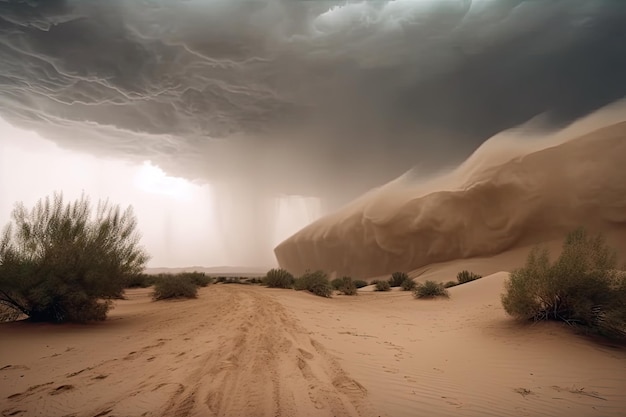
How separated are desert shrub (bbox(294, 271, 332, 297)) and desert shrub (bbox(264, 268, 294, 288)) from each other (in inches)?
193

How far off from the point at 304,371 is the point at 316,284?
15.9 metres

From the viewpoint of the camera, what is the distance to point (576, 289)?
6.88m

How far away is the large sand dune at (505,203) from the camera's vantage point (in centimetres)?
2569

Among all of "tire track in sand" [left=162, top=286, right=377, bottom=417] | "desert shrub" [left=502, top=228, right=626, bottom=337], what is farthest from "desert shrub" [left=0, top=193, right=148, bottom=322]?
"desert shrub" [left=502, top=228, right=626, bottom=337]

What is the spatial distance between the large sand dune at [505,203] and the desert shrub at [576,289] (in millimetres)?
23547

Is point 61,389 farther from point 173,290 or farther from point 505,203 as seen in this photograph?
point 505,203

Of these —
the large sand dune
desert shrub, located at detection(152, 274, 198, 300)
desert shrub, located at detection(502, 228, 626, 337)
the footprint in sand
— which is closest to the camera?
the footprint in sand

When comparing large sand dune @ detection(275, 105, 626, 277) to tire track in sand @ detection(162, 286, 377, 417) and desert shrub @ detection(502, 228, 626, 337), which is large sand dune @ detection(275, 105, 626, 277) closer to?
desert shrub @ detection(502, 228, 626, 337)

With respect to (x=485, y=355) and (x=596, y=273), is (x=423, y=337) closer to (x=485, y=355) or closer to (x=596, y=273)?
(x=485, y=355)

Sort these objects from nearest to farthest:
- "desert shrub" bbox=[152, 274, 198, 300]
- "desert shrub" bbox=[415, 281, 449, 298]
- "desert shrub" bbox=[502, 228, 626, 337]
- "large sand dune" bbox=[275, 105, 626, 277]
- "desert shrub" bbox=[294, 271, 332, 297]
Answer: "desert shrub" bbox=[502, 228, 626, 337]
"desert shrub" bbox=[415, 281, 449, 298]
"desert shrub" bbox=[152, 274, 198, 300]
"desert shrub" bbox=[294, 271, 332, 297]
"large sand dune" bbox=[275, 105, 626, 277]

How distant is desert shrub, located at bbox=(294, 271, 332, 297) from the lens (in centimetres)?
1995

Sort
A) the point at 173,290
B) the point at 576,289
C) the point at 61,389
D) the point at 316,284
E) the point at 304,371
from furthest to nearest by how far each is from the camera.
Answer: the point at 316,284
the point at 173,290
the point at 576,289
the point at 304,371
the point at 61,389

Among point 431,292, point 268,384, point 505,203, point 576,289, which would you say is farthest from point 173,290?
point 505,203

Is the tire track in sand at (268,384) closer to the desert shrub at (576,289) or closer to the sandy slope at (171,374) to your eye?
the sandy slope at (171,374)
